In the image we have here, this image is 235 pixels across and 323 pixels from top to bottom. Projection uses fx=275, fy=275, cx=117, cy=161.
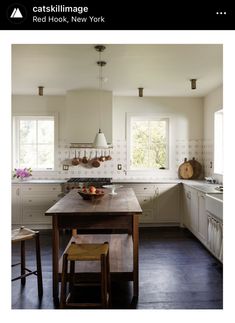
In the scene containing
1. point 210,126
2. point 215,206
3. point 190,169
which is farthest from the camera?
point 190,169

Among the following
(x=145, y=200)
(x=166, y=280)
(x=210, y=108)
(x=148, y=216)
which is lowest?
(x=166, y=280)

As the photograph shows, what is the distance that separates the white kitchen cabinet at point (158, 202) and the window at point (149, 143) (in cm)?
62

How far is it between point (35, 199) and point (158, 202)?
1.92 metres

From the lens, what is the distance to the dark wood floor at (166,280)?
2066 millimetres

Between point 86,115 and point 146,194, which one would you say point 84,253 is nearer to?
point 146,194

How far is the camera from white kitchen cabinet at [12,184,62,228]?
4.21 meters

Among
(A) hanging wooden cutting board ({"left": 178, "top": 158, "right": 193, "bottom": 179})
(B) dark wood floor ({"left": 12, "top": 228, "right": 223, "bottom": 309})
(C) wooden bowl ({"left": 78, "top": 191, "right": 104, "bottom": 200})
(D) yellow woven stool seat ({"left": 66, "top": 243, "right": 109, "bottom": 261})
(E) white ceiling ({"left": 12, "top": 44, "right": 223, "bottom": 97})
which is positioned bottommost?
(B) dark wood floor ({"left": 12, "top": 228, "right": 223, "bottom": 309})

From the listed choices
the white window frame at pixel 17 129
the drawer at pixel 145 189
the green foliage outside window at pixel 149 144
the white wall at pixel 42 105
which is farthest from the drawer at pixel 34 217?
the green foliage outside window at pixel 149 144

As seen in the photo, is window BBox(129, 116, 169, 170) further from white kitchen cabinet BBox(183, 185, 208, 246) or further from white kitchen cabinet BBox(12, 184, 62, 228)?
white kitchen cabinet BBox(12, 184, 62, 228)

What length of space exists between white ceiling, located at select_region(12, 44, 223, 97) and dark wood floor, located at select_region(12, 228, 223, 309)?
211cm

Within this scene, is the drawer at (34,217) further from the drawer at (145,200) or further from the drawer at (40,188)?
the drawer at (145,200)

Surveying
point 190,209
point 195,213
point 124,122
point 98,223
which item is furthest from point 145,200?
point 98,223

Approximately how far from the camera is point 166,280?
2.47 meters

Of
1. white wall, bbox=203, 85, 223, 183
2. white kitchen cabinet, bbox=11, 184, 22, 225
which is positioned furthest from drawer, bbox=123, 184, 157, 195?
white kitchen cabinet, bbox=11, 184, 22, 225
